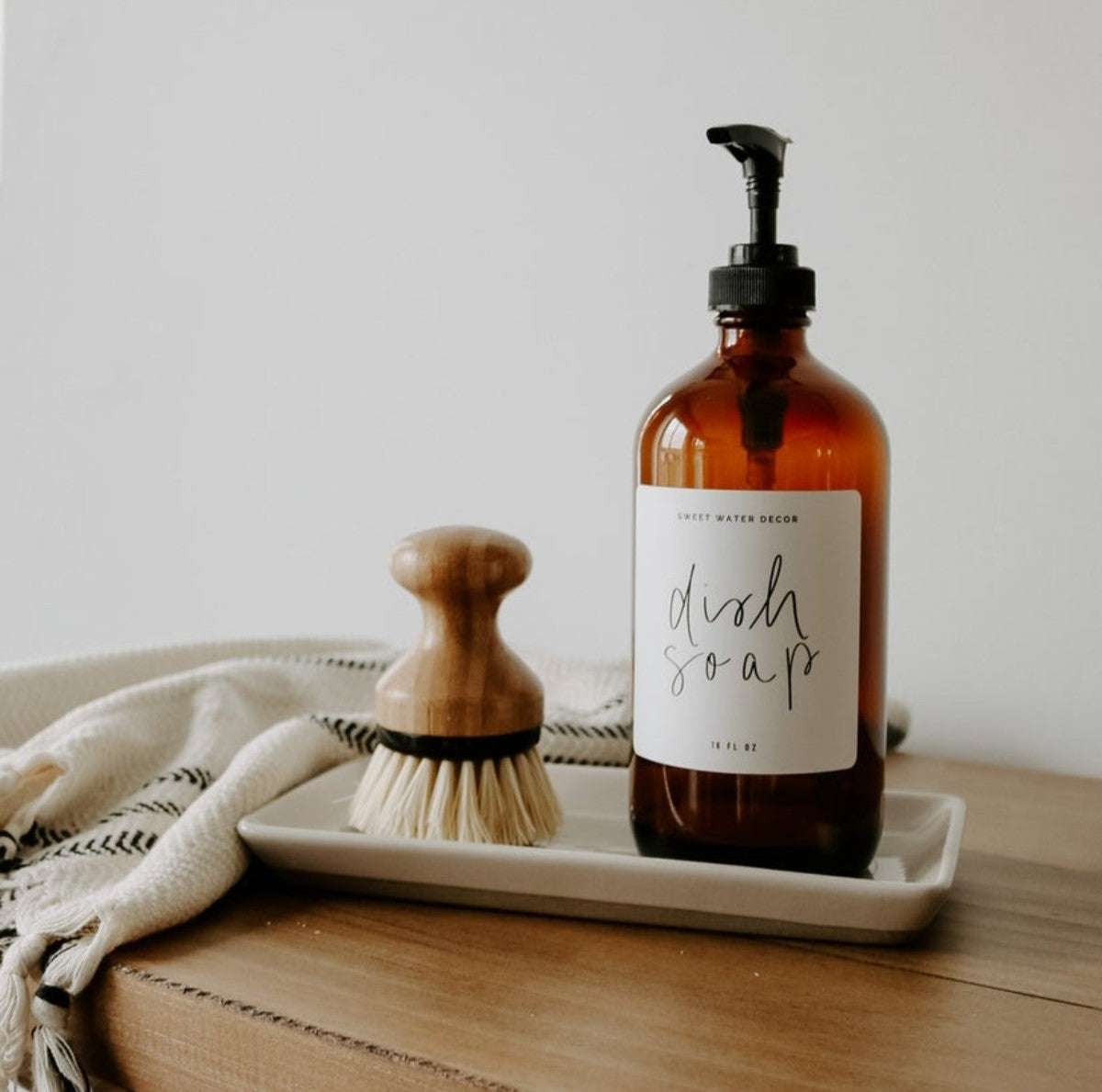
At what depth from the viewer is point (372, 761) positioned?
0.54 metres

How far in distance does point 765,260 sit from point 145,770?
1.17 ft

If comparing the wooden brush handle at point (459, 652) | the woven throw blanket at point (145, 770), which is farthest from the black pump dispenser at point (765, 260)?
the woven throw blanket at point (145, 770)

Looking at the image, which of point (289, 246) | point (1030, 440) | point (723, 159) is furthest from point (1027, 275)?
point (289, 246)

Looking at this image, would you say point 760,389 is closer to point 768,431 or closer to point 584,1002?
point 768,431

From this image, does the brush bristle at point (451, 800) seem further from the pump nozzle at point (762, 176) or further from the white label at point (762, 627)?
the pump nozzle at point (762, 176)

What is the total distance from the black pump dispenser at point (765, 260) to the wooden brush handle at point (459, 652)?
0.13 meters

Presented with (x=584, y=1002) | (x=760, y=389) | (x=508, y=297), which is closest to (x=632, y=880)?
(x=584, y=1002)

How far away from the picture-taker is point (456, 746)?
1.69 feet

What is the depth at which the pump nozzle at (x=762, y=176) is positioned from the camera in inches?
18.4

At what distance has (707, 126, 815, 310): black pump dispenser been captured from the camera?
471mm

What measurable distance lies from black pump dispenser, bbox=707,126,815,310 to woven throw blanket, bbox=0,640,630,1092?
259mm

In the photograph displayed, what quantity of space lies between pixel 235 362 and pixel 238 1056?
68 cm

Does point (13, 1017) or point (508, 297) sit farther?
point (508, 297)

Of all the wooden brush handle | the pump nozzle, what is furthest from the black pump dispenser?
the wooden brush handle
